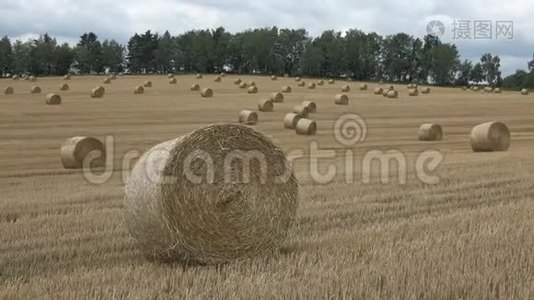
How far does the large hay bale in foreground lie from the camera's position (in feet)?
23.6

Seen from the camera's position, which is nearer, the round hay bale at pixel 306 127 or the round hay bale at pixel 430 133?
the round hay bale at pixel 430 133

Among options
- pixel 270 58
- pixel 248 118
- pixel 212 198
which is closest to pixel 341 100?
pixel 248 118

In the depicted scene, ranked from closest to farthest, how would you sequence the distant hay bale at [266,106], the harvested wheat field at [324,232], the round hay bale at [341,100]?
the harvested wheat field at [324,232], the distant hay bale at [266,106], the round hay bale at [341,100]

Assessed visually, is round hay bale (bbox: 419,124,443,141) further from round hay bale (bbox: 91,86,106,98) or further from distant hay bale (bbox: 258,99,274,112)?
round hay bale (bbox: 91,86,106,98)

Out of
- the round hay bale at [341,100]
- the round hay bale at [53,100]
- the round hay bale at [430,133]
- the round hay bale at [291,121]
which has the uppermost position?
the round hay bale at [53,100]

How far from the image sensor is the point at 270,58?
9894cm

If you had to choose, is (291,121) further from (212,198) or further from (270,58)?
(270,58)

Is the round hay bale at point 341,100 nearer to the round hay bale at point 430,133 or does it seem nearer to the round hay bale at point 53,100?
the round hay bale at point 53,100

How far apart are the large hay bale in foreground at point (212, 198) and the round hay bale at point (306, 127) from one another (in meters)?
15.7

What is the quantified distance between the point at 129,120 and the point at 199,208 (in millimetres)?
20073

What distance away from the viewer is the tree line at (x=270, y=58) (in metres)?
94.5

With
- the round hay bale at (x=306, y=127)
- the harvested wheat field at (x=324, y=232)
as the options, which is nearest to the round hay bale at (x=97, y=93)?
the harvested wheat field at (x=324, y=232)

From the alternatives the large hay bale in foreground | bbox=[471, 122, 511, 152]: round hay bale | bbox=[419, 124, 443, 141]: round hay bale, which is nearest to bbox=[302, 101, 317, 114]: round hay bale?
bbox=[419, 124, 443, 141]: round hay bale

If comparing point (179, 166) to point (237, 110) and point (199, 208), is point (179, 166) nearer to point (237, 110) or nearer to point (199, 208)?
point (199, 208)
